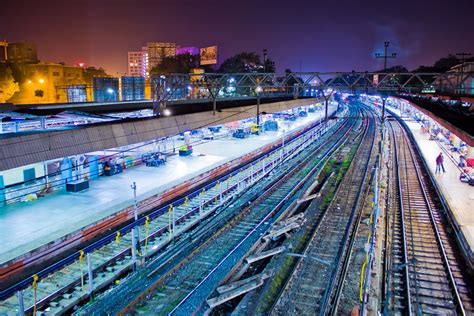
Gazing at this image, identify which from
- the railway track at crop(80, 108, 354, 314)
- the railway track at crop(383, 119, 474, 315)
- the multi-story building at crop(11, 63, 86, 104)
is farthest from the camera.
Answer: the multi-story building at crop(11, 63, 86, 104)

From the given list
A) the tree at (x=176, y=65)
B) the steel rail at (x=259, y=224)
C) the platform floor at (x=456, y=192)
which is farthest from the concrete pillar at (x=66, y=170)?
the tree at (x=176, y=65)

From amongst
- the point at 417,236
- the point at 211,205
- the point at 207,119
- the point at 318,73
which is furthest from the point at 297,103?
the point at 417,236

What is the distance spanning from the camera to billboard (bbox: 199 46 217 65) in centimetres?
7769

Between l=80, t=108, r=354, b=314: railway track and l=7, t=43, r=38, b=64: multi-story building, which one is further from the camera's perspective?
l=7, t=43, r=38, b=64: multi-story building

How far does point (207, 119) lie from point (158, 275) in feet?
39.1

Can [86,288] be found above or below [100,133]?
below

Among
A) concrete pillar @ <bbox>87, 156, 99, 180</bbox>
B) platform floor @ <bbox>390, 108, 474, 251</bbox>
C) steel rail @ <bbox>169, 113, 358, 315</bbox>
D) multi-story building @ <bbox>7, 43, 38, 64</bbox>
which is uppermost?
multi-story building @ <bbox>7, 43, 38, 64</bbox>

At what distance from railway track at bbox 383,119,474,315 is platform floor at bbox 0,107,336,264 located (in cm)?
955

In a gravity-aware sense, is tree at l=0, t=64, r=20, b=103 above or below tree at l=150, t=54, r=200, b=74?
below

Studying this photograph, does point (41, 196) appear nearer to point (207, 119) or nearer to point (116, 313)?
point (207, 119)

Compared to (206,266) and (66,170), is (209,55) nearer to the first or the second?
(66,170)

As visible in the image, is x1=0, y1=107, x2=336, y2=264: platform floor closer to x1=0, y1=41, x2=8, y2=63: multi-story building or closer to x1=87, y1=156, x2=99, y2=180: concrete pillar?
x1=87, y1=156, x2=99, y2=180: concrete pillar

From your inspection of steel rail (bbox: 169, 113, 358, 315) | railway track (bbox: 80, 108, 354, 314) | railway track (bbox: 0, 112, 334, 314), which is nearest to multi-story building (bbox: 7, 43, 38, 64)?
steel rail (bbox: 169, 113, 358, 315)

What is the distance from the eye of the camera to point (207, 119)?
71.2 feet
